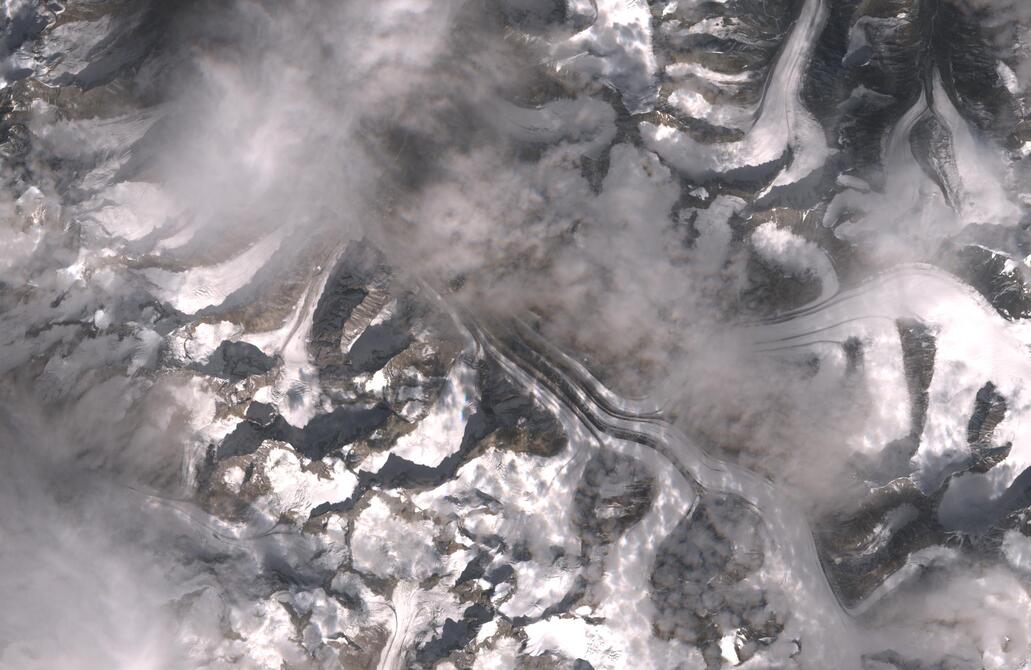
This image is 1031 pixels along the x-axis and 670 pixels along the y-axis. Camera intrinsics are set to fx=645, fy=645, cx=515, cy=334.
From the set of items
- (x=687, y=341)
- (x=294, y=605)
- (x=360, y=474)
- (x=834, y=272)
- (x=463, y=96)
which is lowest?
(x=294, y=605)


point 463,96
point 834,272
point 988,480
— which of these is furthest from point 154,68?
point 988,480

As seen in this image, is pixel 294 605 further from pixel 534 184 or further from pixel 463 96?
pixel 463 96

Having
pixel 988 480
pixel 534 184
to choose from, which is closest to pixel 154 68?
pixel 534 184

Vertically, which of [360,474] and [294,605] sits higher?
[360,474]

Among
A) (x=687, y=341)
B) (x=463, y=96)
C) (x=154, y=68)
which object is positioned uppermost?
(x=154, y=68)

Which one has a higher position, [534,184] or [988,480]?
[534,184]

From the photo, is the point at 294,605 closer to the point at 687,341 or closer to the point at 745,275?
the point at 687,341
